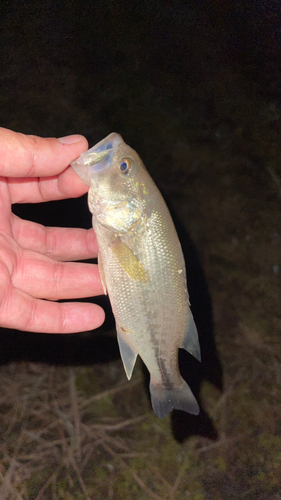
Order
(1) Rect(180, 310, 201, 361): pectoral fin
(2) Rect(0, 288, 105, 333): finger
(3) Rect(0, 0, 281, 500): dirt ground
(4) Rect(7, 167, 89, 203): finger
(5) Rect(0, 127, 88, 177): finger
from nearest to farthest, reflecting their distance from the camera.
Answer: (5) Rect(0, 127, 88, 177): finger, (1) Rect(180, 310, 201, 361): pectoral fin, (2) Rect(0, 288, 105, 333): finger, (4) Rect(7, 167, 89, 203): finger, (3) Rect(0, 0, 281, 500): dirt ground

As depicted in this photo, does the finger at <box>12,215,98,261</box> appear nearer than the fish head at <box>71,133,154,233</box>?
No

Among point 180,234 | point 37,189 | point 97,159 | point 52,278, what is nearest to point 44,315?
point 52,278

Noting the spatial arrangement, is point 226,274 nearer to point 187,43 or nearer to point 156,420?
point 156,420

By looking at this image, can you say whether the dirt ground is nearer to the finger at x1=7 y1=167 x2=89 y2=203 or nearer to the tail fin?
the finger at x1=7 y1=167 x2=89 y2=203

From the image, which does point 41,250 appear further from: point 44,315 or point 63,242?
point 44,315

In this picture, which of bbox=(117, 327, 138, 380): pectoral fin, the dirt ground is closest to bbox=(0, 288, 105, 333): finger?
bbox=(117, 327, 138, 380): pectoral fin

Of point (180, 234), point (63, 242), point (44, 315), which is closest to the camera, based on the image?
point (44, 315)

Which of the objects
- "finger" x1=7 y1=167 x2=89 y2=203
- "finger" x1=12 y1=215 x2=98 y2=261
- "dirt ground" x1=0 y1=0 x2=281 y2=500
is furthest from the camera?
"dirt ground" x1=0 y1=0 x2=281 y2=500

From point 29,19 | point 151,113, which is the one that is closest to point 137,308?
point 151,113

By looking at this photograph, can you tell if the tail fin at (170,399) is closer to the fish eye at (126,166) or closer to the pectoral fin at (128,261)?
the pectoral fin at (128,261)
